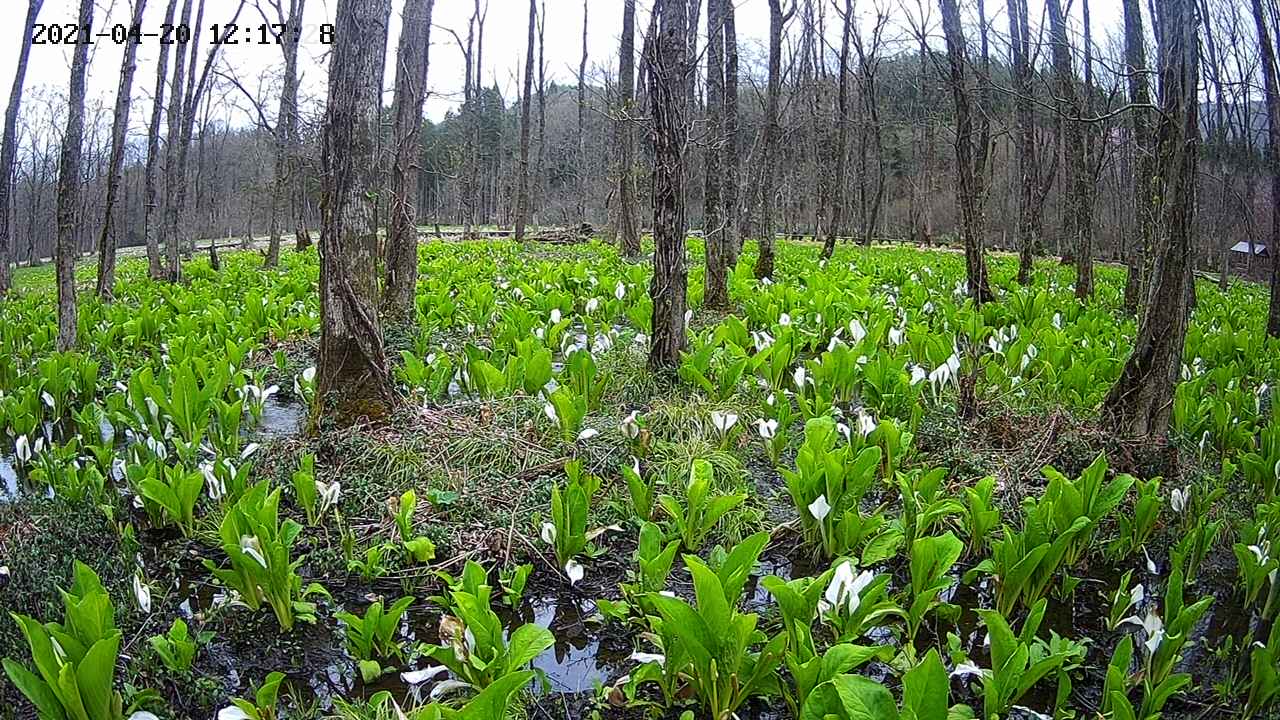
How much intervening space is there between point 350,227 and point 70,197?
142 inches

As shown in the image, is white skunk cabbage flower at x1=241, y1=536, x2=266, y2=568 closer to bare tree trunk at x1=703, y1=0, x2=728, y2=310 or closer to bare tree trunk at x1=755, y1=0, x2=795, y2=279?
bare tree trunk at x1=703, y1=0, x2=728, y2=310

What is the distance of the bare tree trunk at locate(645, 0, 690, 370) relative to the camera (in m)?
5.51

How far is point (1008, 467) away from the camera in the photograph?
14.8 ft

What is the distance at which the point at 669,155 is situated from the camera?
553 centimetres

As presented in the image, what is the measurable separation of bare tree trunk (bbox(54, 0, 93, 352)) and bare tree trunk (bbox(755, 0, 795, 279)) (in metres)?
7.93

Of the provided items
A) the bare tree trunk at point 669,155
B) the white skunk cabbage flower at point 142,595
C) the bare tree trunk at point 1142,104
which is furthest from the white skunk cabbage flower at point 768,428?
the white skunk cabbage flower at point 142,595

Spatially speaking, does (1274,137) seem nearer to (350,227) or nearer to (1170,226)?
(1170,226)

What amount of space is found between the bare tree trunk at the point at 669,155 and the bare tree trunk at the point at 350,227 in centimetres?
163

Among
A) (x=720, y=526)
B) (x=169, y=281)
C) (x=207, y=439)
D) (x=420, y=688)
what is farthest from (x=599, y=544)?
(x=169, y=281)

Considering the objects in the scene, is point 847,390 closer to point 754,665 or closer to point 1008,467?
point 1008,467

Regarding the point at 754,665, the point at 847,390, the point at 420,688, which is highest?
the point at 847,390

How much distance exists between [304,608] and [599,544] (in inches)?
48.4

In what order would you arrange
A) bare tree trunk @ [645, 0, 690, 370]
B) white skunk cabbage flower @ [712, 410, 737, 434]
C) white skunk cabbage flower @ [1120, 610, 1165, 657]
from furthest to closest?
bare tree trunk @ [645, 0, 690, 370] < white skunk cabbage flower @ [712, 410, 737, 434] < white skunk cabbage flower @ [1120, 610, 1165, 657]

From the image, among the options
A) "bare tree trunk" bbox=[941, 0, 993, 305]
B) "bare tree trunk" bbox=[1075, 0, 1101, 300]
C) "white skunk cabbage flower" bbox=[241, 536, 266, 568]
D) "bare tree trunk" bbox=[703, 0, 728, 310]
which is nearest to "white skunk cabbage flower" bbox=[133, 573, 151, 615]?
"white skunk cabbage flower" bbox=[241, 536, 266, 568]
